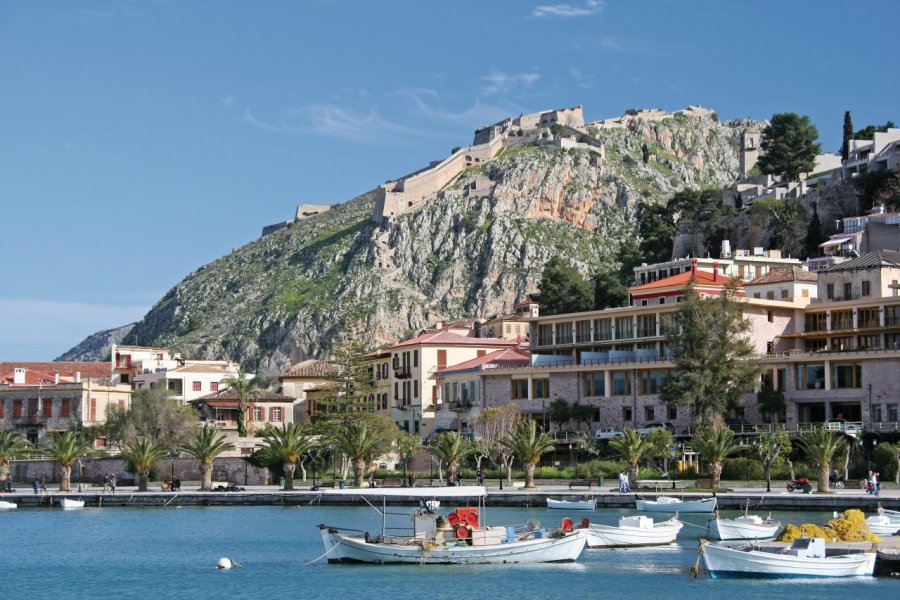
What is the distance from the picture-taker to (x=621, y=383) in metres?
102

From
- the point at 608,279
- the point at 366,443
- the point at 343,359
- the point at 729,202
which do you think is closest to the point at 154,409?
the point at 343,359

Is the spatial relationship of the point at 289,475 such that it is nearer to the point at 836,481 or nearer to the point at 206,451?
the point at 206,451

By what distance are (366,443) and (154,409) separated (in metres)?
23.9

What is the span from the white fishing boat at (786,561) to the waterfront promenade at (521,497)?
1878cm

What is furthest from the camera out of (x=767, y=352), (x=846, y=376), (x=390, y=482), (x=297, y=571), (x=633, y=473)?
(x=767, y=352)

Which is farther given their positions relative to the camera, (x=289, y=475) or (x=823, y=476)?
(x=289, y=475)

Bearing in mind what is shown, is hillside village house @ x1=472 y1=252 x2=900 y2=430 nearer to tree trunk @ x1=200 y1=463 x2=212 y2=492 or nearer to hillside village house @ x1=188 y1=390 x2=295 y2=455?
hillside village house @ x1=188 y1=390 x2=295 y2=455

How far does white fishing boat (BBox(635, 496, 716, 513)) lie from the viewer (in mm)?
70750

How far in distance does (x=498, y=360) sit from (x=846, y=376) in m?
31.2

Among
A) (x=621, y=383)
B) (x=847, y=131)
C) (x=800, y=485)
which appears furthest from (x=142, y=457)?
(x=847, y=131)

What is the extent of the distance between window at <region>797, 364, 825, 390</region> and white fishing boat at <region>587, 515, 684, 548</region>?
35361 mm

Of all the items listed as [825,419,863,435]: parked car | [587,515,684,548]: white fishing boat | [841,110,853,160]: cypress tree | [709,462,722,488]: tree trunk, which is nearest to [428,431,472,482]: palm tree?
[709,462,722,488]: tree trunk

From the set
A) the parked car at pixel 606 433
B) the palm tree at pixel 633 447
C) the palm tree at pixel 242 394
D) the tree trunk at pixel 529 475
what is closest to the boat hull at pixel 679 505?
the palm tree at pixel 633 447

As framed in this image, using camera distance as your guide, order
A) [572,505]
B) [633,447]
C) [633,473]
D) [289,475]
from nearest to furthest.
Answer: [572,505], [633,447], [633,473], [289,475]
